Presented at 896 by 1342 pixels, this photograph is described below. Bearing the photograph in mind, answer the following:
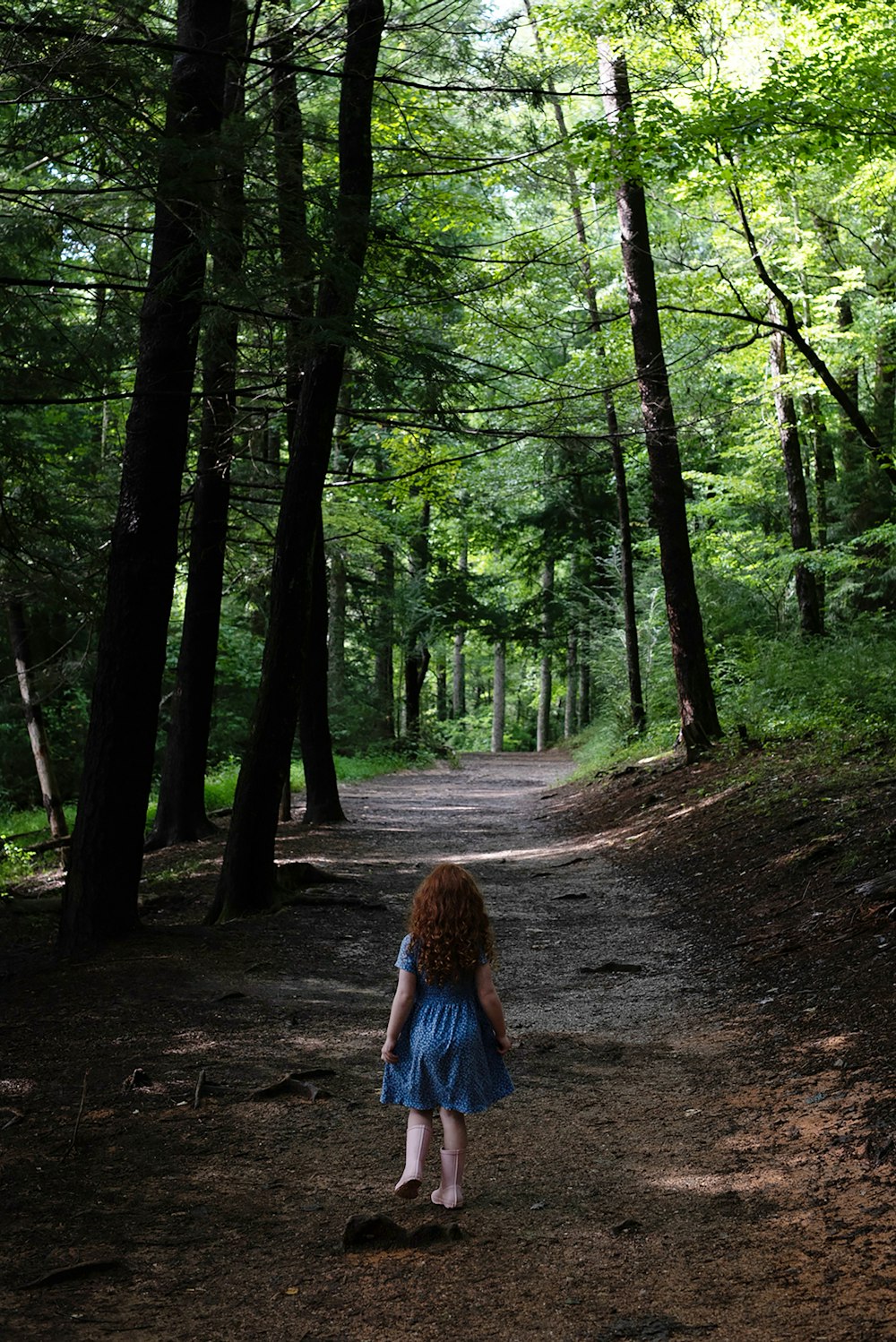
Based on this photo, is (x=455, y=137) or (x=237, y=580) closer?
(x=455, y=137)

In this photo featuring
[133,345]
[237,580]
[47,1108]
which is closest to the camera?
[47,1108]

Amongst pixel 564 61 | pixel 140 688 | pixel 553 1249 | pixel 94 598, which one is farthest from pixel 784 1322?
pixel 564 61

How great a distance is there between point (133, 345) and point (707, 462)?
69.6 feet

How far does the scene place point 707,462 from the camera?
28922 millimetres

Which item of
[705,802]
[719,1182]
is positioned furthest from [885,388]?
[719,1182]

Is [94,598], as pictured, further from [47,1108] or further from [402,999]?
[402,999]

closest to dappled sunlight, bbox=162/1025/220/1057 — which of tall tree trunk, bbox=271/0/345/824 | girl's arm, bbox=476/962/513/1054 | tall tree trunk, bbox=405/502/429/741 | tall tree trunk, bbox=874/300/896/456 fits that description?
girl's arm, bbox=476/962/513/1054

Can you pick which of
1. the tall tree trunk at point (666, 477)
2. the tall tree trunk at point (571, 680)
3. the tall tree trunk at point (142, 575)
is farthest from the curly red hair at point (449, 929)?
the tall tree trunk at point (571, 680)

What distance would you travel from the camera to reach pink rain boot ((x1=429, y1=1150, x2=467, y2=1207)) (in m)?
4.07

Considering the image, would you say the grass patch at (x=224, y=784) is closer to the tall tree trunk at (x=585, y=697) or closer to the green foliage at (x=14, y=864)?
the green foliage at (x=14, y=864)

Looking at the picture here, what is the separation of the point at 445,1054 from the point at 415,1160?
1.26ft

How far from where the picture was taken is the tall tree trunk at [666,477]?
1484cm

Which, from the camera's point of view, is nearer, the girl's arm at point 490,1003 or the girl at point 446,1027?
the girl at point 446,1027

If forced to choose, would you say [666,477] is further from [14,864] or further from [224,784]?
[14,864]
